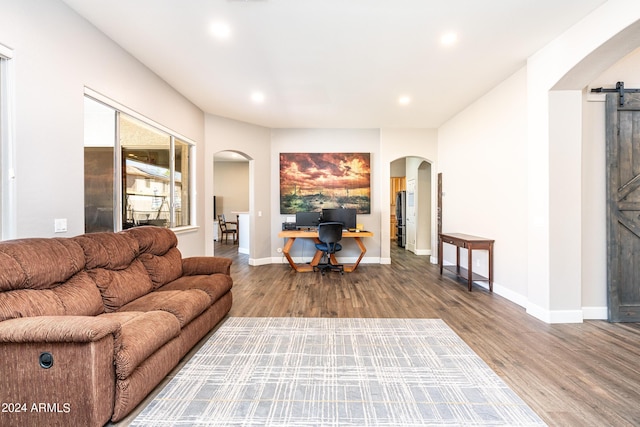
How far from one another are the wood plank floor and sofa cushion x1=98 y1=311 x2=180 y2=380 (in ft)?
4.36

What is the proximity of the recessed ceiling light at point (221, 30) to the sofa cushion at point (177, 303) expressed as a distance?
2507 millimetres

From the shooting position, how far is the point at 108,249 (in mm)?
2381

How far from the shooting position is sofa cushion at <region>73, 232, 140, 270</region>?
221 centimetres

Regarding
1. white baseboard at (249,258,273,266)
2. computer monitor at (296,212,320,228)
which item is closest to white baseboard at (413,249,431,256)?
computer monitor at (296,212,320,228)

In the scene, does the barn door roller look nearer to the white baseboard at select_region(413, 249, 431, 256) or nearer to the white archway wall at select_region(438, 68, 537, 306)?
the white archway wall at select_region(438, 68, 537, 306)

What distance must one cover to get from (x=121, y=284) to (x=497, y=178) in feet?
15.3

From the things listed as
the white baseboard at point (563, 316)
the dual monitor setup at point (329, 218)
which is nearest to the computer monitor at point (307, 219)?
the dual monitor setup at point (329, 218)

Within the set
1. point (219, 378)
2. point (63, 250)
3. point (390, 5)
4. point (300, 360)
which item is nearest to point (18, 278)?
point (63, 250)

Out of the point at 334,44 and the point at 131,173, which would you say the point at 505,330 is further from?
the point at 131,173

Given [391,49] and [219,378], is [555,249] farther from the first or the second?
[219,378]

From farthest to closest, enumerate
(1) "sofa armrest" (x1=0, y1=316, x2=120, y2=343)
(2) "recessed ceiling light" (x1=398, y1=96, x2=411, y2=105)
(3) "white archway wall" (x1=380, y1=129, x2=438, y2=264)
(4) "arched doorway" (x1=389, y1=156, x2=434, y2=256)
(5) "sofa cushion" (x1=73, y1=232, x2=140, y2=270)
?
(4) "arched doorway" (x1=389, y1=156, x2=434, y2=256), (3) "white archway wall" (x1=380, y1=129, x2=438, y2=264), (2) "recessed ceiling light" (x1=398, y1=96, x2=411, y2=105), (5) "sofa cushion" (x1=73, y1=232, x2=140, y2=270), (1) "sofa armrest" (x1=0, y1=316, x2=120, y2=343)

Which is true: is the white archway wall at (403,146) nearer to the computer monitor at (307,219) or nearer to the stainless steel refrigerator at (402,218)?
the computer monitor at (307,219)

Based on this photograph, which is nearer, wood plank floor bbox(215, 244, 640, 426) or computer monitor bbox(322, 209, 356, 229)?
wood plank floor bbox(215, 244, 640, 426)

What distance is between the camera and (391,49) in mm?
3117
